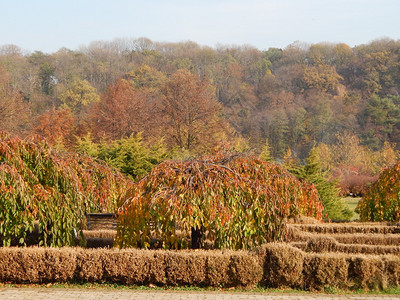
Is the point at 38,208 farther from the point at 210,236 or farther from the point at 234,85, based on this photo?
the point at 234,85

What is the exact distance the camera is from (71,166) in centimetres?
1148

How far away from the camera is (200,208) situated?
31.4 feet

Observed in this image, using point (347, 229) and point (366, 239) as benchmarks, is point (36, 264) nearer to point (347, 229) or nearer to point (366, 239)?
point (366, 239)

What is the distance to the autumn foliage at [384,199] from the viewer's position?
1573 cm

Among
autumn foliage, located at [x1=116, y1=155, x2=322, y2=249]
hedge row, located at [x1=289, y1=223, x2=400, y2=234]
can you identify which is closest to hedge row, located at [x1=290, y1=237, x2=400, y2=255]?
autumn foliage, located at [x1=116, y1=155, x2=322, y2=249]

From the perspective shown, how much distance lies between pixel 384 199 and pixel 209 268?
9331 mm

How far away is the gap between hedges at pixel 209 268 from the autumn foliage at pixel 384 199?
7213mm

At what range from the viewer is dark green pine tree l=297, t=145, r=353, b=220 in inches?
920

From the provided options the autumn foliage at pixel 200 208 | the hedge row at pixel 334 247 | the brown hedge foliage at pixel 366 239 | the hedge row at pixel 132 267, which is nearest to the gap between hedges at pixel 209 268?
the hedge row at pixel 132 267

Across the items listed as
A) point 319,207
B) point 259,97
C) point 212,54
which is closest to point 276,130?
point 259,97

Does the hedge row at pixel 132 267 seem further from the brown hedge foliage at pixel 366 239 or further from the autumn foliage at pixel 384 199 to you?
the autumn foliage at pixel 384 199

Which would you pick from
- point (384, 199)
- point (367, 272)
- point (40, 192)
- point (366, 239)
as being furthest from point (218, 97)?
point (367, 272)

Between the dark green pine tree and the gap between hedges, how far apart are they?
Answer: 46.9ft

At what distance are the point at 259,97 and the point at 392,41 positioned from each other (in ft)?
94.4
